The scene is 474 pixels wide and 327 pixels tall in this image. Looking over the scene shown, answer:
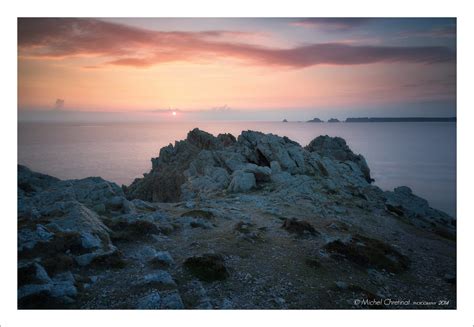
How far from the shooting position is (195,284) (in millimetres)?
11172

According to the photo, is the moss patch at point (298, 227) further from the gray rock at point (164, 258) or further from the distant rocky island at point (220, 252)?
the gray rock at point (164, 258)

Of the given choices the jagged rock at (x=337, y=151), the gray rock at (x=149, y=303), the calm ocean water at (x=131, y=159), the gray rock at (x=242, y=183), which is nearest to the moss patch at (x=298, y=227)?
the calm ocean water at (x=131, y=159)

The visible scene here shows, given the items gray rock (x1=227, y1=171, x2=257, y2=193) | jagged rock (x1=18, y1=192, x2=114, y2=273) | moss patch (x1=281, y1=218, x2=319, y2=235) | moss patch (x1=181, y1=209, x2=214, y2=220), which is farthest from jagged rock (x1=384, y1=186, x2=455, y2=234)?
jagged rock (x1=18, y1=192, x2=114, y2=273)

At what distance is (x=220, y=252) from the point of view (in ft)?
45.8

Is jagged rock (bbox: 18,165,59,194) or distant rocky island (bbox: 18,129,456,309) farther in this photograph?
jagged rock (bbox: 18,165,59,194)

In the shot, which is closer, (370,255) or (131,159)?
(370,255)

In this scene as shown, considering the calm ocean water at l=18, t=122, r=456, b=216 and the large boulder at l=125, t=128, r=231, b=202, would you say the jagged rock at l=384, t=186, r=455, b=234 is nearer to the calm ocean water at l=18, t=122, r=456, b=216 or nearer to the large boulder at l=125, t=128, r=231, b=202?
the calm ocean water at l=18, t=122, r=456, b=216

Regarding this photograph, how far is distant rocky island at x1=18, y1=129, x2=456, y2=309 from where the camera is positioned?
10.5m

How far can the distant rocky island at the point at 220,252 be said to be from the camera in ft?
34.5

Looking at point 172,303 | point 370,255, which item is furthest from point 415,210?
point 172,303

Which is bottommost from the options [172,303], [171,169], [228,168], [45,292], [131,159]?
[172,303]

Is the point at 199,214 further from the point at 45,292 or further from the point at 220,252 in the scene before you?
the point at 45,292
